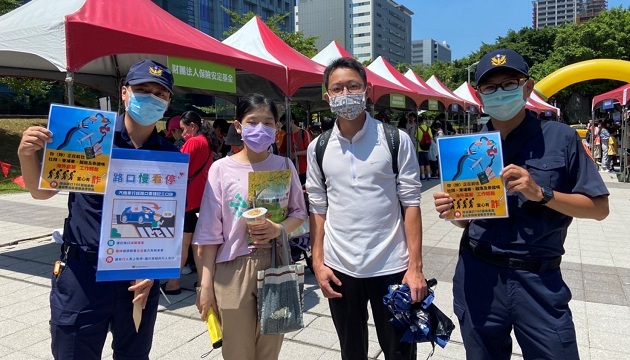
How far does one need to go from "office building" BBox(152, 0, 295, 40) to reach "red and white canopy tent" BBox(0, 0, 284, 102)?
39.8 meters

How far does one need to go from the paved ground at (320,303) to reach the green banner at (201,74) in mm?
2315

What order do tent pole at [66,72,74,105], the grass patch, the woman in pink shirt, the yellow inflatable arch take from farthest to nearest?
the grass patch → the yellow inflatable arch → tent pole at [66,72,74,105] → the woman in pink shirt

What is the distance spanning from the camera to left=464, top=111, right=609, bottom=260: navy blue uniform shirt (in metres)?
1.82

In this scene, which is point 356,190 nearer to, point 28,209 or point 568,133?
point 568,133

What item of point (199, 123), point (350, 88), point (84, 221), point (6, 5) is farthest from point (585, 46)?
point (84, 221)

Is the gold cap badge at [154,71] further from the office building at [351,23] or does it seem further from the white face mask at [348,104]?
the office building at [351,23]

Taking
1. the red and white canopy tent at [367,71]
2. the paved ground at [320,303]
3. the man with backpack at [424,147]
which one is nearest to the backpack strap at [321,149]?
the paved ground at [320,303]

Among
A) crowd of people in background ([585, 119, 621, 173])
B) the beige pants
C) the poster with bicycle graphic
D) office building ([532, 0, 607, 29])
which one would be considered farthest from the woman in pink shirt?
office building ([532, 0, 607, 29])

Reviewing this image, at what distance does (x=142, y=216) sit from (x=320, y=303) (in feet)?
9.11

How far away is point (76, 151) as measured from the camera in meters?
Result: 1.82

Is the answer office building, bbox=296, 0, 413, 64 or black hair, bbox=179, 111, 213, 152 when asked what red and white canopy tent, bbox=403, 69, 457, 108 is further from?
office building, bbox=296, 0, 413, 64

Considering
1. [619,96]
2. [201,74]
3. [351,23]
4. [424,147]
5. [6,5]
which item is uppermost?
[351,23]

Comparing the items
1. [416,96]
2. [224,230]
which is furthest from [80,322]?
[416,96]

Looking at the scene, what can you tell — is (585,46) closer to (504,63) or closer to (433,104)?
(433,104)
